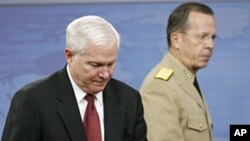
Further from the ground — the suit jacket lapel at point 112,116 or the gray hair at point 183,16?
the gray hair at point 183,16

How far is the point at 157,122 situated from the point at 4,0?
145 cm

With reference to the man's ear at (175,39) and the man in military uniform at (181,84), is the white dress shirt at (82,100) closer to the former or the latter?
the man in military uniform at (181,84)

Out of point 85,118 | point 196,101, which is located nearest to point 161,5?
point 196,101

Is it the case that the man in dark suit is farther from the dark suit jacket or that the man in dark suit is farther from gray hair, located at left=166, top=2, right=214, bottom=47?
gray hair, located at left=166, top=2, right=214, bottom=47

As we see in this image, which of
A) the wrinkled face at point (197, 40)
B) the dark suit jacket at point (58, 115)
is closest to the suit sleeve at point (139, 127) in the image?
the dark suit jacket at point (58, 115)

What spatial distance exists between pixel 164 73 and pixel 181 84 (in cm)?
8

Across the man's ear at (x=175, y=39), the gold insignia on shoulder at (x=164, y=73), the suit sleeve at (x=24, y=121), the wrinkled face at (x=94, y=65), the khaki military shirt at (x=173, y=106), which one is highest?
the wrinkled face at (x=94, y=65)

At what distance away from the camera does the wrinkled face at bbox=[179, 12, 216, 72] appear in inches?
97.8

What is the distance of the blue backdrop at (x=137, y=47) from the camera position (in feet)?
11.4

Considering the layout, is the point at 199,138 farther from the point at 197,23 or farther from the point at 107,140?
the point at 107,140

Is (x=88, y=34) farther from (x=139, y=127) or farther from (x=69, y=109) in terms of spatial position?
(x=139, y=127)

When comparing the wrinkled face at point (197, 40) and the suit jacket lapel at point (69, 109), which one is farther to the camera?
the wrinkled face at point (197, 40)

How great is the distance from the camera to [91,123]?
1.92 m

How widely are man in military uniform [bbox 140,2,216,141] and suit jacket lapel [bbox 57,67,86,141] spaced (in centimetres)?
51
